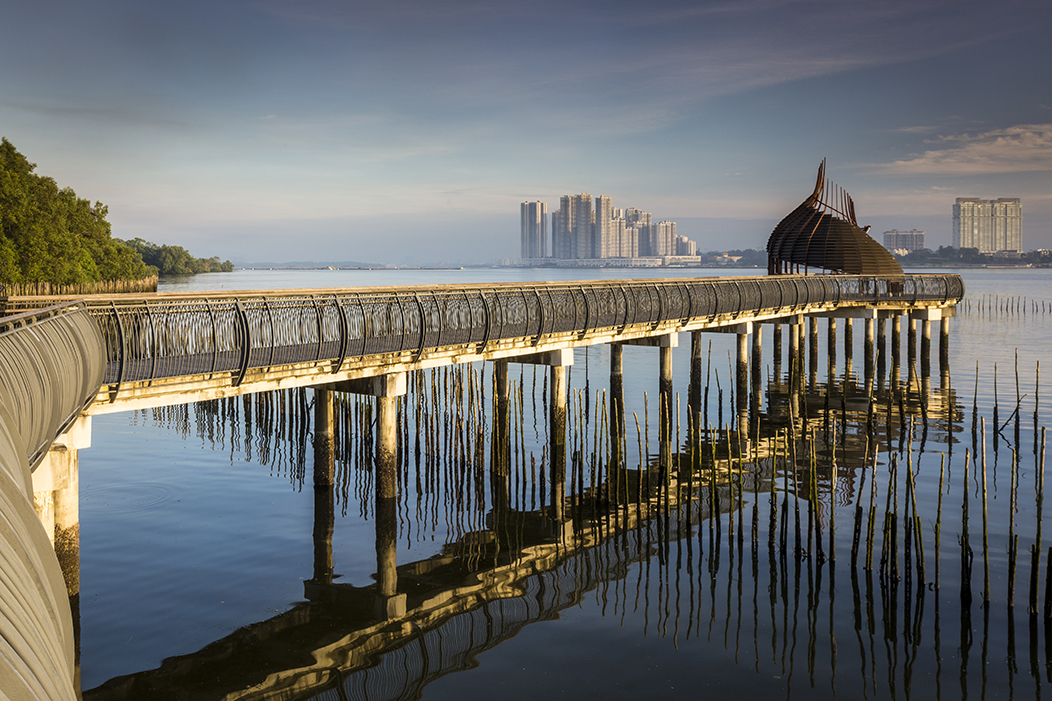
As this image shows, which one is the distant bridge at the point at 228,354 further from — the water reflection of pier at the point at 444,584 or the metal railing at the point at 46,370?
the water reflection of pier at the point at 444,584

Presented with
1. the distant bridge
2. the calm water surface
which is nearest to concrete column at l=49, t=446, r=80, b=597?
the distant bridge

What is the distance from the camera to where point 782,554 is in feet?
52.4

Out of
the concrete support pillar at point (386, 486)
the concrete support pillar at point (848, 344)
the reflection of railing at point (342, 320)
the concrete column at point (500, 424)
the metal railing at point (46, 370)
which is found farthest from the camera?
the concrete support pillar at point (848, 344)

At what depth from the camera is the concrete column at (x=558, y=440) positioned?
2164 centimetres

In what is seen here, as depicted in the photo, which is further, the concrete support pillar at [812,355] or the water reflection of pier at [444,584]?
the concrete support pillar at [812,355]

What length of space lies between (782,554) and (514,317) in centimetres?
1022

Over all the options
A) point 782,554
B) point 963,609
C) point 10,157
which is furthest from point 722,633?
point 10,157

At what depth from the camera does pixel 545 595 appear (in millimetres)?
16281

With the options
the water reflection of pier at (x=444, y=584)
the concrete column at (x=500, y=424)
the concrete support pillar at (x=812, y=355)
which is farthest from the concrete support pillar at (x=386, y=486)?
the concrete support pillar at (x=812, y=355)

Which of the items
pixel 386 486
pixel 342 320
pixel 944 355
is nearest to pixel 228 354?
pixel 342 320

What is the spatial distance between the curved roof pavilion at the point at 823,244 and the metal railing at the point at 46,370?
4305cm

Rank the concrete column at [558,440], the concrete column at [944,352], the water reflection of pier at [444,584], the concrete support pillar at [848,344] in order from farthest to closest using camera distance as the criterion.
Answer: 1. the concrete support pillar at [848,344]
2. the concrete column at [944,352]
3. the concrete column at [558,440]
4. the water reflection of pier at [444,584]

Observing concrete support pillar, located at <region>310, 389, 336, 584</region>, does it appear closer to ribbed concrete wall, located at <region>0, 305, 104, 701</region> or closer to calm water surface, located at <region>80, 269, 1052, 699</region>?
calm water surface, located at <region>80, 269, 1052, 699</region>

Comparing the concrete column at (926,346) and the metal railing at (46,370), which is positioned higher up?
the metal railing at (46,370)
